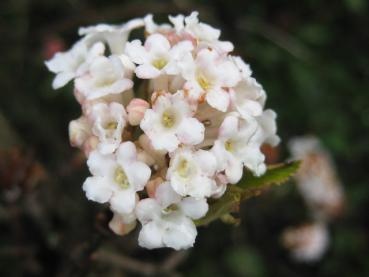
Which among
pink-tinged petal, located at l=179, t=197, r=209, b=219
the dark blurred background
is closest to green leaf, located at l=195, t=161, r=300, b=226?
pink-tinged petal, located at l=179, t=197, r=209, b=219

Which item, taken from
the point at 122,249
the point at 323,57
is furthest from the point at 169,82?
the point at 323,57

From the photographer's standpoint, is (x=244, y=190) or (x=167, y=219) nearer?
(x=167, y=219)

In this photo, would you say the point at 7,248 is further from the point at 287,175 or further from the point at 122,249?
the point at 287,175

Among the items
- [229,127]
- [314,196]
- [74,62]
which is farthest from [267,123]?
[314,196]

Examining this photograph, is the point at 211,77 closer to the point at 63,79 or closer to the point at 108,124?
the point at 108,124

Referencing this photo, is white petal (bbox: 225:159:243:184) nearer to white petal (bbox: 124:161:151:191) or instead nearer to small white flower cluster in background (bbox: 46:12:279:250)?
small white flower cluster in background (bbox: 46:12:279:250)

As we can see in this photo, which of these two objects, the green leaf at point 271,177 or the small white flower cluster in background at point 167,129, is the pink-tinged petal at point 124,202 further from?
the green leaf at point 271,177
